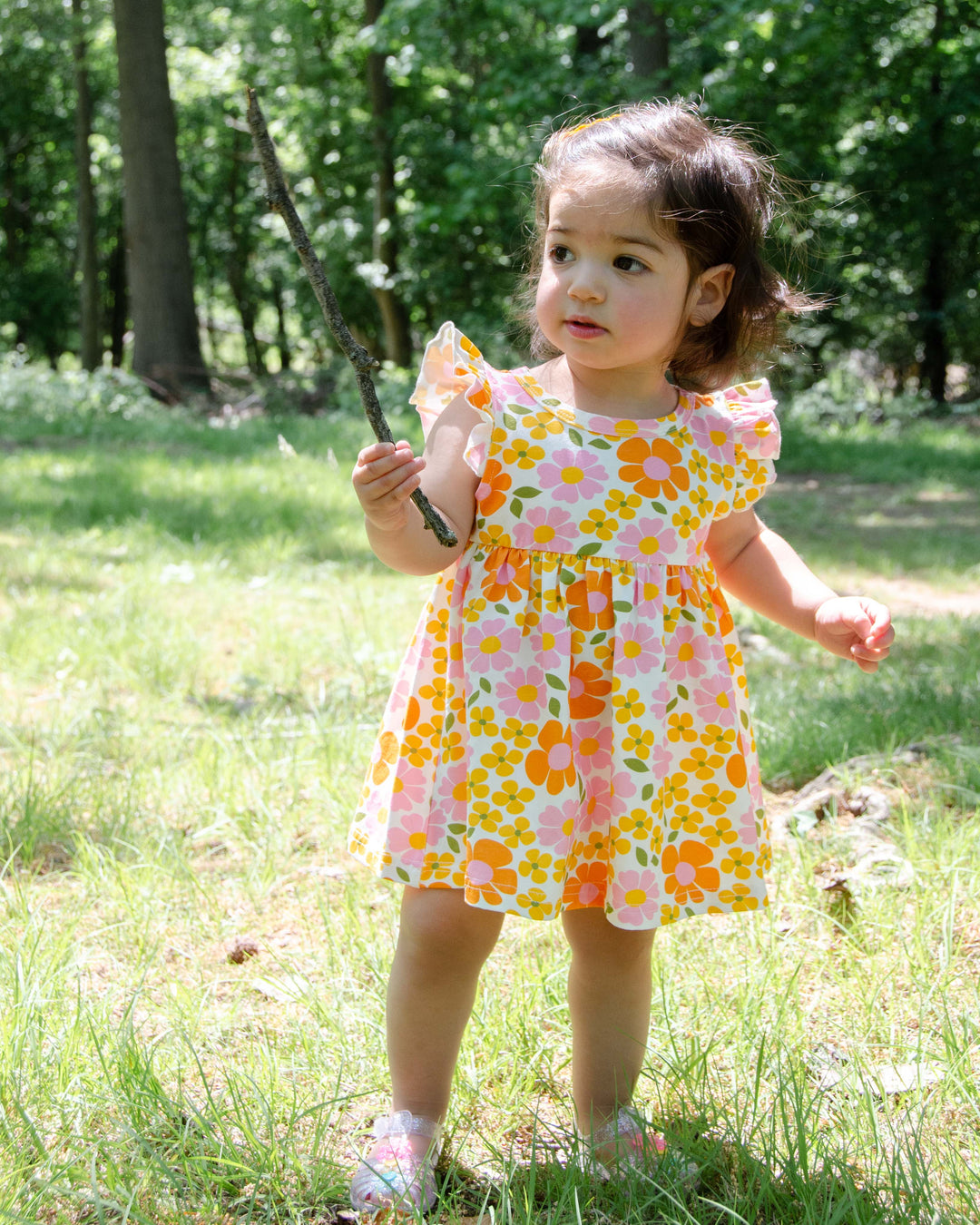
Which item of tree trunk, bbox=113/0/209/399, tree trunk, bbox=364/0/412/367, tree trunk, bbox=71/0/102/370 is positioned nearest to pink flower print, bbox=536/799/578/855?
tree trunk, bbox=113/0/209/399

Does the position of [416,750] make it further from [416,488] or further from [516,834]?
[416,488]

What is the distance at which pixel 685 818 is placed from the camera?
162 cm

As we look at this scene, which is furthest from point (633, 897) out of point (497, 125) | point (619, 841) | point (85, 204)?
point (85, 204)

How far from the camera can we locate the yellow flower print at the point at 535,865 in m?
1.49

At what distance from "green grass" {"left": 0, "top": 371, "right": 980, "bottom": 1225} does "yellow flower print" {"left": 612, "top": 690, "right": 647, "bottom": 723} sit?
51 cm

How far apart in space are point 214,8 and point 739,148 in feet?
57.3

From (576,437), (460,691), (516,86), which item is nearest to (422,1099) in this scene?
(460,691)

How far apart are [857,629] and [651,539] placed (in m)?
0.35

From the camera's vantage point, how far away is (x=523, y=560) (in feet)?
5.18

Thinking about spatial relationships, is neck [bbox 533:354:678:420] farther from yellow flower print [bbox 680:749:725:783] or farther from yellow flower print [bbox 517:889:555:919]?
yellow flower print [bbox 517:889:555:919]

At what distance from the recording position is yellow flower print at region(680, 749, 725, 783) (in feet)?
5.33

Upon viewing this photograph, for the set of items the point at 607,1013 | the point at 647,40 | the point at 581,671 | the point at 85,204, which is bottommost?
the point at 607,1013

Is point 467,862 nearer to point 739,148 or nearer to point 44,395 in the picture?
point 739,148

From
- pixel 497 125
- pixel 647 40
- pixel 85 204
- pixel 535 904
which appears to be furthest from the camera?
pixel 85 204
